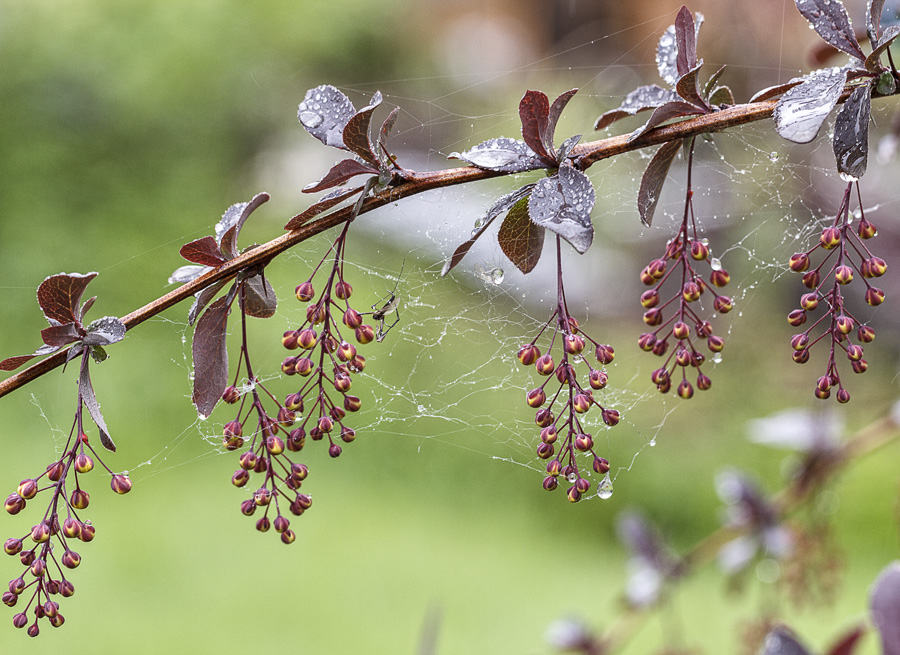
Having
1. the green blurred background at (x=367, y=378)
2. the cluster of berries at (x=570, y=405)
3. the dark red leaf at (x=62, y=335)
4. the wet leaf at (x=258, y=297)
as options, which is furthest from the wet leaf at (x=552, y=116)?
the green blurred background at (x=367, y=378)

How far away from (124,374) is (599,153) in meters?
3.26

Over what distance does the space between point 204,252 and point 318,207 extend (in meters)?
0.09

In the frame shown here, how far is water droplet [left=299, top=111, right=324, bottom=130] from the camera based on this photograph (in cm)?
A: 55

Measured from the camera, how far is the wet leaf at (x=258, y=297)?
570mm

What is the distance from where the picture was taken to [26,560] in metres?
0.52

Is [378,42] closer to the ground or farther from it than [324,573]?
farther from it

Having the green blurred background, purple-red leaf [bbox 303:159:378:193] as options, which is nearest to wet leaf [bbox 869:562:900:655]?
purple-red leaf [bbox 303:159:378:193]

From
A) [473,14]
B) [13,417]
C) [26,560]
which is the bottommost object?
[26,560]

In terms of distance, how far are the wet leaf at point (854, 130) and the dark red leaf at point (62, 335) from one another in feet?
1.66

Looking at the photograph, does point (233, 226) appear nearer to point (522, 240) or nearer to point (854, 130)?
point (522, 240)

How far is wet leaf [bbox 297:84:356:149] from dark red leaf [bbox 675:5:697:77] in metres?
0.23

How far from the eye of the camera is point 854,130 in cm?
50

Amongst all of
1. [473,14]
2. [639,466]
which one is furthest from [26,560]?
[473,14]

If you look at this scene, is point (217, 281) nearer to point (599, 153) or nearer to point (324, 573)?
point (599, 153)
